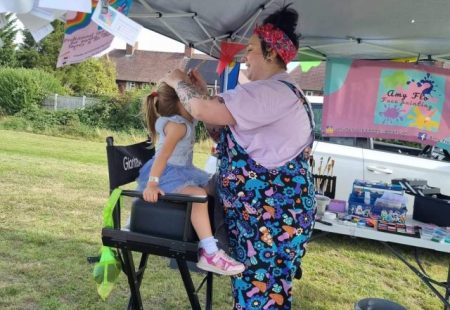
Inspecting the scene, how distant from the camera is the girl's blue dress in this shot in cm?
197

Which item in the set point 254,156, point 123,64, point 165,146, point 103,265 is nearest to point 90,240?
point 103,265

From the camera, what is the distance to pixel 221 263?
5.94ft

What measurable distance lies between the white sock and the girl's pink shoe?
0.05ft

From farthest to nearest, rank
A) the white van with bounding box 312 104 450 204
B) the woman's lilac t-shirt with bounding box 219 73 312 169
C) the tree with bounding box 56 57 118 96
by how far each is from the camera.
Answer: the tree with bounding box 56 57 118 96, the white van with bounding box 312 104 450 204, the woman's lilac t-shirt with bounding box 219 73 312 169

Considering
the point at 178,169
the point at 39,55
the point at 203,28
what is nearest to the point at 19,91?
the point at 39,55

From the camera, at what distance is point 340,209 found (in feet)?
9.30

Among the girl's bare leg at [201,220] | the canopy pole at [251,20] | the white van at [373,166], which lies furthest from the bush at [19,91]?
the girl's bare leg at [201,220]

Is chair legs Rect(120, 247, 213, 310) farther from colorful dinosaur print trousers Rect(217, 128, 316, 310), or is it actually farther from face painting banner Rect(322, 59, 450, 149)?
face painting banner Rect(322, 59, 450, 149)

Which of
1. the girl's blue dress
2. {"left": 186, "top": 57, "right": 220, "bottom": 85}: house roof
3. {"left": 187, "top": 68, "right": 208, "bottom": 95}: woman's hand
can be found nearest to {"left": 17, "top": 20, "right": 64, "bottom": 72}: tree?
{"left": 186, "top": 57, "right": 220, "bottom": 85}: house roof

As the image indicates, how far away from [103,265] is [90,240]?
7.79ft

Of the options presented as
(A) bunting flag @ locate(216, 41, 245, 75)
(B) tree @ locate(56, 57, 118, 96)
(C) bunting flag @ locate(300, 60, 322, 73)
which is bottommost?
(A) bunting flag @ locate(216, 41, 245, 75)

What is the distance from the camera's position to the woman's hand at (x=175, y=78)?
1.85 meters

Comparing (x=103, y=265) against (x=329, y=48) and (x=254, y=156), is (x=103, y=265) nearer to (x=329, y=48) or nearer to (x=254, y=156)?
(x=254, y=156)

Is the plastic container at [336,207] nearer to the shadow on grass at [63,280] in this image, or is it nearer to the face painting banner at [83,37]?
the shadow on grass at [63,280]
